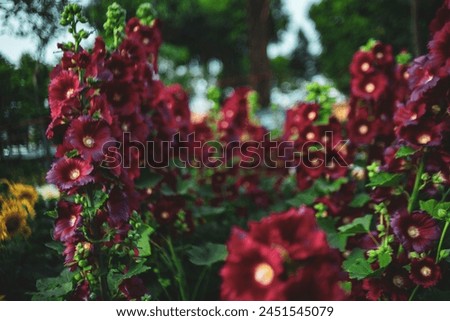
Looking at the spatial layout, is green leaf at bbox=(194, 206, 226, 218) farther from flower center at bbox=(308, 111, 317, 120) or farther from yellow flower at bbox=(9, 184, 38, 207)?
yellow flower at bbox=(9, 184, 38, 207)

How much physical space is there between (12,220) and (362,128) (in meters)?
1.90

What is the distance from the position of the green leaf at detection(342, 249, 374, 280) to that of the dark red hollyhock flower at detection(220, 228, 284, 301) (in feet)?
2.97

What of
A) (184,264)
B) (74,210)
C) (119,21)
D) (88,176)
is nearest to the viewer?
(88,176)

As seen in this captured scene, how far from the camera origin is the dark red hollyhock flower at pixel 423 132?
188 cm

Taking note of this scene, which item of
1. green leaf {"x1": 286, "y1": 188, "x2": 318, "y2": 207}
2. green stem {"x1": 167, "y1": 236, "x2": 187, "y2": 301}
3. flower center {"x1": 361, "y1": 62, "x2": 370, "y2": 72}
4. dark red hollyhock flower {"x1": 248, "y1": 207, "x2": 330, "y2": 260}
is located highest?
flower center {"x1": 361, "y1": 62, "x2": 370, "y2": 72}

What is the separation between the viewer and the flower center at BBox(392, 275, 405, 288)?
189cm

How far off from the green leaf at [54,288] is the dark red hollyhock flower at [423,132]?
1.45m

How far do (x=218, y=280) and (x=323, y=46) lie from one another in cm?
1754

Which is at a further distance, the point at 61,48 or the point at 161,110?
the point at 161,110

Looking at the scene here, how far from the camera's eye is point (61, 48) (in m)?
1.83

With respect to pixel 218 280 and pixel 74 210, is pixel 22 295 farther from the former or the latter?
pixel 218 280

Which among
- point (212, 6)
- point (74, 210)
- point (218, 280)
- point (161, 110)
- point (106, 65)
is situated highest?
point (212, 6)

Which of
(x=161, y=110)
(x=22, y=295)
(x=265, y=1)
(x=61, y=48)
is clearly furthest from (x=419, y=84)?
(x=265, y=1)

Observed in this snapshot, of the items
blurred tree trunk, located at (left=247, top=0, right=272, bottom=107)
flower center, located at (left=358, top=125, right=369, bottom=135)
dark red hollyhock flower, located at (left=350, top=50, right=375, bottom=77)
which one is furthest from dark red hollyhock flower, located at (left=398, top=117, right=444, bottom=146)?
blurred tree trunk, located at (left=247, top=0, right=272, bottom=107)
